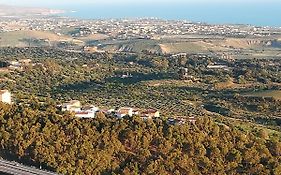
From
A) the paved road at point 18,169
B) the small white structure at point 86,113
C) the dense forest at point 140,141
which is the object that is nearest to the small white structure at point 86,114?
the small white structure at point 86,113

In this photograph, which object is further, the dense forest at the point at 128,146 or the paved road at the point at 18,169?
the dense forest at the point at 128,146

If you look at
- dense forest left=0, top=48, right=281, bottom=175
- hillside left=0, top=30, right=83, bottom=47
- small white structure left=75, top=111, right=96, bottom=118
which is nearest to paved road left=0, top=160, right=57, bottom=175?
dense forest left=0, top=48, right=281, bottom=175

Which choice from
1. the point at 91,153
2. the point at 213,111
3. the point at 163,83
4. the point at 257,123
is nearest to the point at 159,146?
the point at 91,153

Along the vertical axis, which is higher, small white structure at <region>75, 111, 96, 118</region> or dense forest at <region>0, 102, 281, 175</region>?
dense forest at <region>0, 102, 281, 175</region>

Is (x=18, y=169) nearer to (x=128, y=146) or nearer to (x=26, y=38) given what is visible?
(x=128, y=146)

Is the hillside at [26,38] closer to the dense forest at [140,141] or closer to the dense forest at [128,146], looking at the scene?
the dense forest at [140,141]

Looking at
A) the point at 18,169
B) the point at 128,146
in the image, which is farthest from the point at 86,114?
the point at 18,169

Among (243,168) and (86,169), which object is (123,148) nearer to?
(86,169)

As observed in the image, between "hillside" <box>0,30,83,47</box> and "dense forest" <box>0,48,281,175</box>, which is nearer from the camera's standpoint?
"dense forest" <box>0,48,281,175</box>

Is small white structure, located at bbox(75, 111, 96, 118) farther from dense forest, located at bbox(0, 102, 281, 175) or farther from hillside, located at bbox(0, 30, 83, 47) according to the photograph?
hillside, located at bbox(0, 30, 83, 47)

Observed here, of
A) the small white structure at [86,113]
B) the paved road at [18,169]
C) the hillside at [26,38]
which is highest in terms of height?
the paved road at [18,169]
